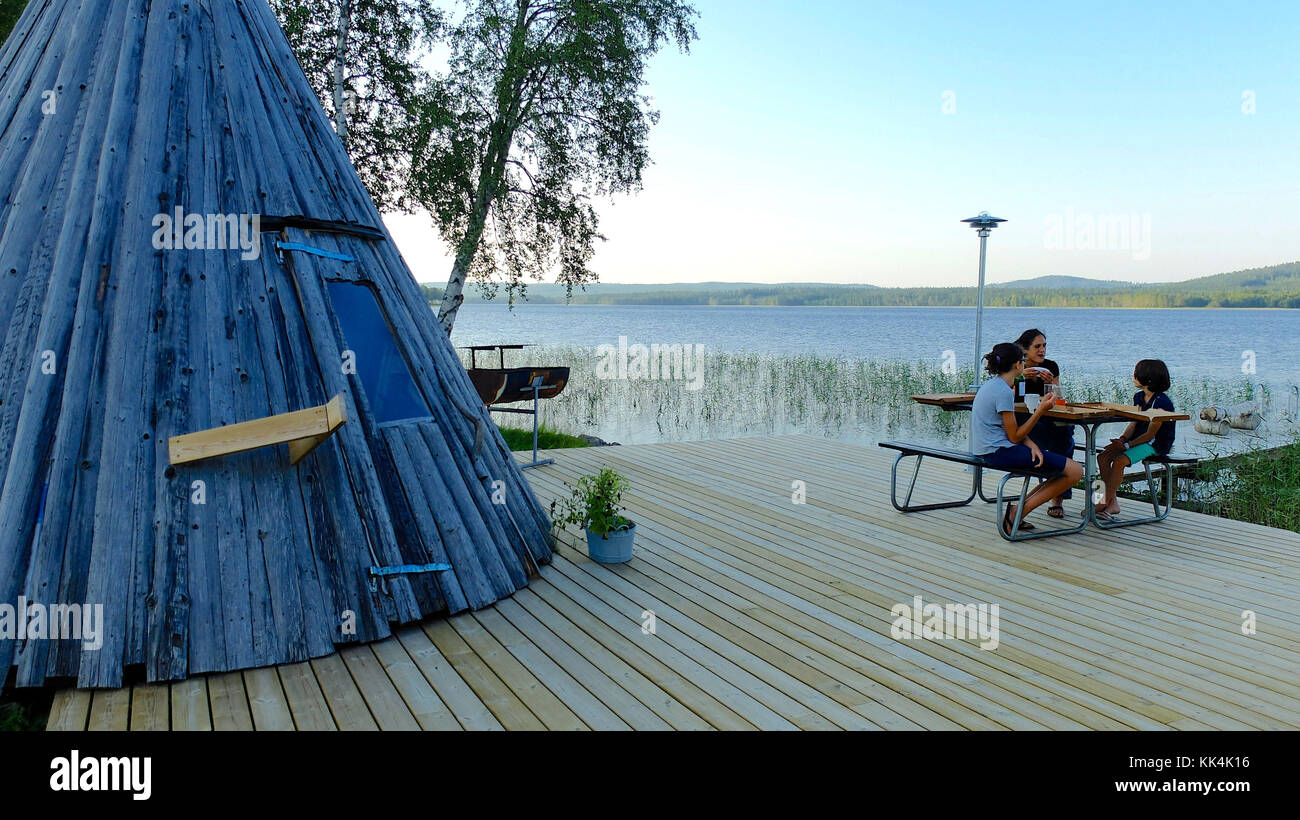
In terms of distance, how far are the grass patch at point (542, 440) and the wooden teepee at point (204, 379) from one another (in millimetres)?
6287

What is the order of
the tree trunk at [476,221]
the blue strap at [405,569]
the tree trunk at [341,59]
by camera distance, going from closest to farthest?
the blue strap at [405,569], the tree trunk at [341,59], the tree trunk at [476,221]

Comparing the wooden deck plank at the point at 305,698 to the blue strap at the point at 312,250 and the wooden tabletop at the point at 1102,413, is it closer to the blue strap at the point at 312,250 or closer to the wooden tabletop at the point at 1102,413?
the blue strap at the point at 312,250

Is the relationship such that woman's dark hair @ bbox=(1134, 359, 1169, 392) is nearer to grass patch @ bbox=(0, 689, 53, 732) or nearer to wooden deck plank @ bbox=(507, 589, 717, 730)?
wooden deck plank @ bbox=(507, 589, 717, 730)

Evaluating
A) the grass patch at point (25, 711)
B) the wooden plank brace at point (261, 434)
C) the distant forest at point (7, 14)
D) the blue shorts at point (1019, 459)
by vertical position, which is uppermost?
the distant forest at point (7, 14)

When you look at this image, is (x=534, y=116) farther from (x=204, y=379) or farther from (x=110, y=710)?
(x=110, y=710)

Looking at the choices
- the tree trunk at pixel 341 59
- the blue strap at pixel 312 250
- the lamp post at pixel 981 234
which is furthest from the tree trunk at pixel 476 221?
the blue strap at pixel 312 250

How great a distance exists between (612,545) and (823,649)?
1.60m

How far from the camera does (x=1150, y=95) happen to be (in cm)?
1825

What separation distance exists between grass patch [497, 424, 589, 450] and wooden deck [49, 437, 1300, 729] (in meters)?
5.18

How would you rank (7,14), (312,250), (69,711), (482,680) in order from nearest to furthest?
(69,711) < (482,680) < (312,250) < (7,14)

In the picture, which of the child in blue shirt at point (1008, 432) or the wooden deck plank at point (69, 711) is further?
the child in blue shirt at point (1008, 432)

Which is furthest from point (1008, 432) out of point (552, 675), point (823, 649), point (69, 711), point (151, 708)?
point (69, 711)

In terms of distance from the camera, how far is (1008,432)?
5.36 meters

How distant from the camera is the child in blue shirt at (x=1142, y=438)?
223 inches
